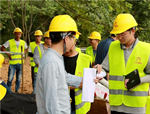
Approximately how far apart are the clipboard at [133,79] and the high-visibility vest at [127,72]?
12 centimetres

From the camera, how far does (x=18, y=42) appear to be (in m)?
8.25

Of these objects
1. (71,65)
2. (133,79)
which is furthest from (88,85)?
(71,65)

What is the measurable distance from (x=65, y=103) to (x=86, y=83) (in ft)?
2.52

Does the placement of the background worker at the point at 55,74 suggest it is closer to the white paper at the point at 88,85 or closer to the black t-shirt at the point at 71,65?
the white paper at the point at 88,85

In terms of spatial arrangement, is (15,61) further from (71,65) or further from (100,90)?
(71,65)

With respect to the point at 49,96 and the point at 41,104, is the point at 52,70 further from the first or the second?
the point at 41,104

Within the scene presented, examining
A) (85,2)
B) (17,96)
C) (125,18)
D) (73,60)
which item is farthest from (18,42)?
(125,18)

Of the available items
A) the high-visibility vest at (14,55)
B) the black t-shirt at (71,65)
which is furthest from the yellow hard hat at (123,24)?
the high-visibility vest at (14,55)

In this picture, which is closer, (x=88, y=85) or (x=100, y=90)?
(x=88, y=85)

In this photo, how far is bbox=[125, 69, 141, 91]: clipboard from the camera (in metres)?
2.87

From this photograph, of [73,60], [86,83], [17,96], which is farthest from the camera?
[17,96]

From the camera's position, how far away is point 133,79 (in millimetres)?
2895

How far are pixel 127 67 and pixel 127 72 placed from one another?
0.23ft

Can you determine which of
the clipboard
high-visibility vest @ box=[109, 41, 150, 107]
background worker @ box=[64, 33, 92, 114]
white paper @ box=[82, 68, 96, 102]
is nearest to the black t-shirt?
background worker @ box=[64, 33, 92, 114]
